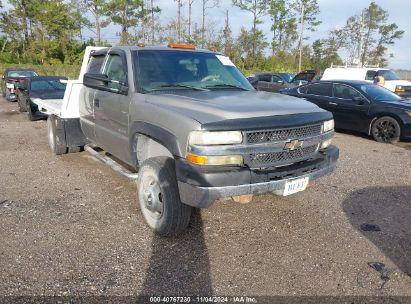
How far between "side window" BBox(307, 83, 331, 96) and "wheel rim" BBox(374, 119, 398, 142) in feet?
5.42

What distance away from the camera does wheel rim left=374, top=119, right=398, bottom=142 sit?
8.47m

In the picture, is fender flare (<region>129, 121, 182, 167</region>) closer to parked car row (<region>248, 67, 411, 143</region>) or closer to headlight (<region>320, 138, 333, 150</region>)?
headlight (<region>320, 138, 333, 150</region>)

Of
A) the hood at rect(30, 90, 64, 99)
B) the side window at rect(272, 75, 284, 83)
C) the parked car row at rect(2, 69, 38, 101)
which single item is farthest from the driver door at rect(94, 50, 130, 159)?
the side window at rect(272, 75, 284, 83)

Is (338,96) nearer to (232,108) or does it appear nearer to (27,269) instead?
(232,108)

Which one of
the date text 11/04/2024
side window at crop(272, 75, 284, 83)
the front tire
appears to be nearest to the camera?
the date text 11/04/2024

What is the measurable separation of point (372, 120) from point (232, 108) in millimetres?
6781

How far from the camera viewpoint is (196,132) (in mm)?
3020

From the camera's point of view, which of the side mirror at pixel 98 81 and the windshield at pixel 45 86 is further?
the windshield at pixel 45 86

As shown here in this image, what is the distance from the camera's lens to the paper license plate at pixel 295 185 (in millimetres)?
3369

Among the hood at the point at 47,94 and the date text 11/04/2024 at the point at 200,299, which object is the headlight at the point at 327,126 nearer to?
the date text 11/04/2024 at the point at 200,299

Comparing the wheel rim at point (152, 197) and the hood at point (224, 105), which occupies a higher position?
the hood at point (224, 105)

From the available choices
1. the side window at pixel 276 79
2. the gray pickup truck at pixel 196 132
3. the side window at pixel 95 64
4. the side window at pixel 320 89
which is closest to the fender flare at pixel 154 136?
the gray pickup truck at pixel 196 132

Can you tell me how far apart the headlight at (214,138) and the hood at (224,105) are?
4.6 inches

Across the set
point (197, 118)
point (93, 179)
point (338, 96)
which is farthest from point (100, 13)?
point (197, 118)
